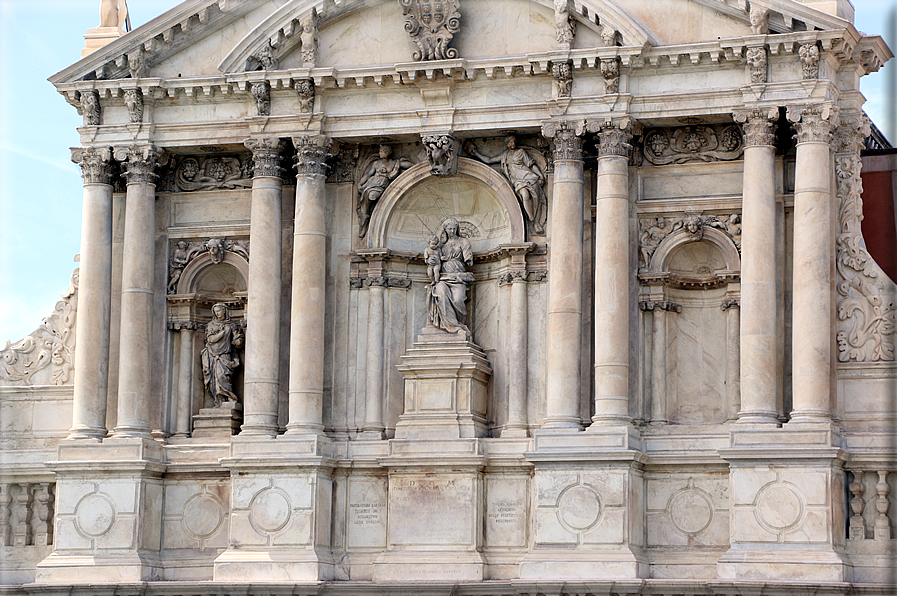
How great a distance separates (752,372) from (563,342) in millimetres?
2759

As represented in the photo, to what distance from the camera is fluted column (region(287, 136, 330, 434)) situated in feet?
90.2

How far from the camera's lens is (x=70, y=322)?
29.5m

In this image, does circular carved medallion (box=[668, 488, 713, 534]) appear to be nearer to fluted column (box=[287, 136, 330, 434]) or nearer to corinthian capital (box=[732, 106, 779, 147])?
corinthian capital (box=[732, 106, 779, 147])

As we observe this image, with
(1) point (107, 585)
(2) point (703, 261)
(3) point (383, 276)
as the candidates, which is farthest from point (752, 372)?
(1) point (107, 585)

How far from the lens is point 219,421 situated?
28.5 m

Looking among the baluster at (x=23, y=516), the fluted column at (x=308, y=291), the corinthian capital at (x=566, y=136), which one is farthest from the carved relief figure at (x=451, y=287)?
the baluster at (x=23, y=516)

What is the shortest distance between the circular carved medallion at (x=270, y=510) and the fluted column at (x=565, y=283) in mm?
3988

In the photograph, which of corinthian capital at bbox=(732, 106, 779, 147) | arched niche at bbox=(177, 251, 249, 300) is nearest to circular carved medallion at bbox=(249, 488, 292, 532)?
arched niche at bbox=(177, 251, 249, 300)

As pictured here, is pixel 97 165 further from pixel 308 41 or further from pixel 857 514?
pixel 857 514

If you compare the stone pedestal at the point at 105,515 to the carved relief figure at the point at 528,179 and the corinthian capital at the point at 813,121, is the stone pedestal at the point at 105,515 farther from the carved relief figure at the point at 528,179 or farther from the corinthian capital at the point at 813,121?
the corinthian capital at the point at 813,121

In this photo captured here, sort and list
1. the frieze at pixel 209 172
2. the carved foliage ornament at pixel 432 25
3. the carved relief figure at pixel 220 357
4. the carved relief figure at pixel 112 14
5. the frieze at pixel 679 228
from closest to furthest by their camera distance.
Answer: the frieze at pixel 679 228, the carved foliage ornament at pixel 432 25, the carved relief figure at pixel 220 357, the frieze at pixel 209 172, the carved relief figure at pixel 112 14

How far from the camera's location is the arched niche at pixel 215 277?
28.9m

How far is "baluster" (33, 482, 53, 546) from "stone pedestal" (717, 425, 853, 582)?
10.5m

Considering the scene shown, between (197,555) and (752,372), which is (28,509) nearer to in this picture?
(197,555)
